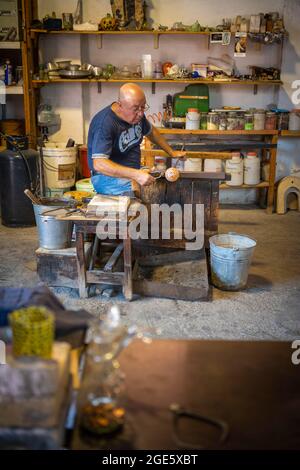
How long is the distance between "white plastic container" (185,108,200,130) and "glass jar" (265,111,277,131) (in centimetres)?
86

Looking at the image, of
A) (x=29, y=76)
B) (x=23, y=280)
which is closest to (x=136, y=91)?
(x=23, y=280)

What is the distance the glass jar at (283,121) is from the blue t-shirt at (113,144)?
254 centimetres

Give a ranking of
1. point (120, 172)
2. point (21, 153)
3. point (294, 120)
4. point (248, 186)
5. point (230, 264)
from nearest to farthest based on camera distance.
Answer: point (120, 172)
point (230, 264)
point (21, 153)
point (294, 120)
point (248, 186)

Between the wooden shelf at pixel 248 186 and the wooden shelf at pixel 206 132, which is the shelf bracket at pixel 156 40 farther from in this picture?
the wooden shelf at pixel 248 186

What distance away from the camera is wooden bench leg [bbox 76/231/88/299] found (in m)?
4.13

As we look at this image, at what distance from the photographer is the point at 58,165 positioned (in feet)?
20.8

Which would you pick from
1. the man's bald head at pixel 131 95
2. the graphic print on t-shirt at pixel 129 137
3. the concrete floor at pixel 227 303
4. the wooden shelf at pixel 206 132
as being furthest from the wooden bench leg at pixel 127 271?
the wooden shelf at pixel 206 132

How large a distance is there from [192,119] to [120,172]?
2.67m

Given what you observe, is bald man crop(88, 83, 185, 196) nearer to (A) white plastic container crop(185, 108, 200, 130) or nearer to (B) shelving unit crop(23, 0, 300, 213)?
(A) white plastic container crop(185, 108, 200, 130)

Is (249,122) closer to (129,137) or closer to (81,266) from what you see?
(129,137)

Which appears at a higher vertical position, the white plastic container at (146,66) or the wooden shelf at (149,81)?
the white plastic container at (146,66)

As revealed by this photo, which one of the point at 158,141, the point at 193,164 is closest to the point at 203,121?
the point at 193,164

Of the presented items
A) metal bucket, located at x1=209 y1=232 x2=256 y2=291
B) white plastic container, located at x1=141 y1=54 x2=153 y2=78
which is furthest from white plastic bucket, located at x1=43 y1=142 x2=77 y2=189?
metal bucket, located at x1=209 y1=232 x2=256 y2=291

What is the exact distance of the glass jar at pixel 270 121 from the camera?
6.64 m
